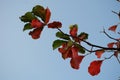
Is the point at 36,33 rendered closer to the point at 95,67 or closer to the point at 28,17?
the point at 28,17

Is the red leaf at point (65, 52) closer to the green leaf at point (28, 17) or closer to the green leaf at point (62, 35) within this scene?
the green leaf at point (62, 35)

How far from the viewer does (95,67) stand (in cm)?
65

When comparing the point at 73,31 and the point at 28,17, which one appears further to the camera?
the point at 73,31

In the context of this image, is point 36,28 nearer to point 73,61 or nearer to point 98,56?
point 73,61

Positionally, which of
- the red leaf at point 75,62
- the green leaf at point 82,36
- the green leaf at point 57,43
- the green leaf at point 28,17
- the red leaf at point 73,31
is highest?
the green leaf at point 28,17

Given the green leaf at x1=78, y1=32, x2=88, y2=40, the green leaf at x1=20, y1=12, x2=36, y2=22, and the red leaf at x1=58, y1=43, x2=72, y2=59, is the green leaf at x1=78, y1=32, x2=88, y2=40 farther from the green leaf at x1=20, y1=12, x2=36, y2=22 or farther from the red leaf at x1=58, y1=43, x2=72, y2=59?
the green leaf at x1=20, y1=12, x2=36, y2=22

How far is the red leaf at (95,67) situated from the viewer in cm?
63

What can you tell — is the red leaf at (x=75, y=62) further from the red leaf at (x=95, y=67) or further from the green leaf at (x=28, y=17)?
the green leaf at (x=28, y=17)

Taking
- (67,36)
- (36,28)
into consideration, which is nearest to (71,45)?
(67,36)

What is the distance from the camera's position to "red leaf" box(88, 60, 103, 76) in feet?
2.06

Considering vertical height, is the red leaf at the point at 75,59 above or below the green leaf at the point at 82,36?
below

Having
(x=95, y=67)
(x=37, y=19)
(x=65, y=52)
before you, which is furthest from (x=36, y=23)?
(x=95, y=67)

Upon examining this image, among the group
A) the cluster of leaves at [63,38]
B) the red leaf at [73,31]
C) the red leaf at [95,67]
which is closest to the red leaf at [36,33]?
the cluster of leaves at [63,38]

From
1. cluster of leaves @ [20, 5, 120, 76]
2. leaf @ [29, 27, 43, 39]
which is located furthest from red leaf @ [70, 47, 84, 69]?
leaf @ [29, 27, 43, 39]
